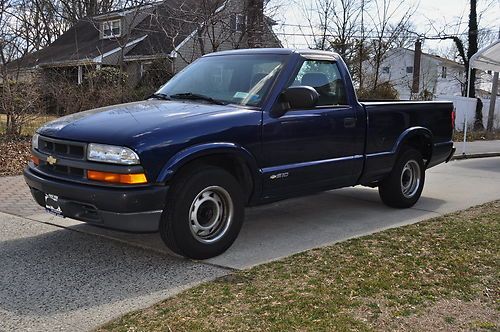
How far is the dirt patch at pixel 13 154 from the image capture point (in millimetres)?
9617

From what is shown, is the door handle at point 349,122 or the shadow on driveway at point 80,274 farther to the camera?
the door handle at point 349,122

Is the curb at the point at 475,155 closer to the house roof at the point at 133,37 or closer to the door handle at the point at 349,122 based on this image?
the door handle at the point at 349,122

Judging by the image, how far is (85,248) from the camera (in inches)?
210

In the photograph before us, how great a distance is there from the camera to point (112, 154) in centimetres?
443

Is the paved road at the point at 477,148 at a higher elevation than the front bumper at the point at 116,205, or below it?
below

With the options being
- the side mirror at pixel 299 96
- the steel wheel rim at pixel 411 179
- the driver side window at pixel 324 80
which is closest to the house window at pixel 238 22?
the steel wheel rim at pixel 411 179

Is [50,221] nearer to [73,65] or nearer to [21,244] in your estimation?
[21,244]

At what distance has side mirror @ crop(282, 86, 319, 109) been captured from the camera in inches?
213

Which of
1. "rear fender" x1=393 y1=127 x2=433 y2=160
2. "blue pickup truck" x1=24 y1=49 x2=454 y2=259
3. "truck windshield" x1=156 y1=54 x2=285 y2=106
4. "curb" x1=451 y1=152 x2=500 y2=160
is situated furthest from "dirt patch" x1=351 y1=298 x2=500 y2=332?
"curb" x1=451 y1=152 x2=500 y2=160

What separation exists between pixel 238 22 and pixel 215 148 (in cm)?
1434

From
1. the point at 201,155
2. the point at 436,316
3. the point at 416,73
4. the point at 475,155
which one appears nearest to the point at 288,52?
the point at 201,155

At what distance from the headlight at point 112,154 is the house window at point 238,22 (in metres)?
13.8

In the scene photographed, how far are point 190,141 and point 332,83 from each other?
2.29 meters

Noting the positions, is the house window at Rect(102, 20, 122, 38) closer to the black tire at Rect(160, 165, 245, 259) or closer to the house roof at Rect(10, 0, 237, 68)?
the house roof at Rect(10, 0, 237, 68)
